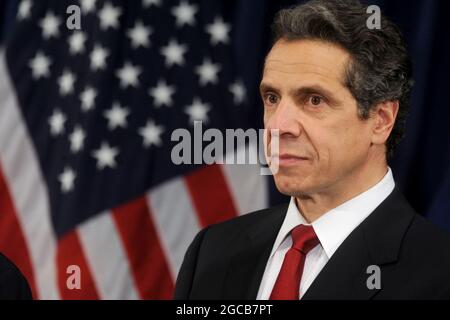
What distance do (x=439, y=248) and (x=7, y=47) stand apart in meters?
1.75

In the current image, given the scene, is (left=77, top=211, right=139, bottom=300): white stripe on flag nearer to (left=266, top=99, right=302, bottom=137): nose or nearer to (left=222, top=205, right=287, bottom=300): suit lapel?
(left=222, top=205, right=287, bottom=300): suit lapel

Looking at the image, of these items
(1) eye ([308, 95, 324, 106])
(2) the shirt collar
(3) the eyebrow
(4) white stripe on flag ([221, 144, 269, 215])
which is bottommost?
(4) white stripe on flag ([221, 144, 269, 215])

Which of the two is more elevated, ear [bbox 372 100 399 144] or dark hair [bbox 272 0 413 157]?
dark hair [bbox 272 0 413 157]

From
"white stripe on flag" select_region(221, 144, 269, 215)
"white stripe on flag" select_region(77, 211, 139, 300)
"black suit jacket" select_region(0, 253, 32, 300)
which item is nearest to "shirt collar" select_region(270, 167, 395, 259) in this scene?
"black suit jacket" select_region(0, 253, 32, 300)

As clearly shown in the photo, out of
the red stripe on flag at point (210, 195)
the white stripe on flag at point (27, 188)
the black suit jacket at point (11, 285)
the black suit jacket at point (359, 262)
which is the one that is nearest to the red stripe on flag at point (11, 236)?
the white stripe on flag at point (27, 188)

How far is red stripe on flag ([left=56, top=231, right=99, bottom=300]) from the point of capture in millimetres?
2182

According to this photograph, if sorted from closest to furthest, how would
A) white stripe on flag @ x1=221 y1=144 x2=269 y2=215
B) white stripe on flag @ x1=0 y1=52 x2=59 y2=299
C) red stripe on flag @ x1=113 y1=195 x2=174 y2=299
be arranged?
white stripe on flag @ x1=221 y1=144 x2=269 y2=215 < red stripe on flag @ x1=113 y1=195 x2=174 y2=299 < white stripe on flag @ x1=0 y1=52 x2=59 y2=299

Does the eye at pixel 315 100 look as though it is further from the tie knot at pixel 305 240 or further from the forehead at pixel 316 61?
the tie knot at pixel 305 240

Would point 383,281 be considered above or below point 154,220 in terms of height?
above

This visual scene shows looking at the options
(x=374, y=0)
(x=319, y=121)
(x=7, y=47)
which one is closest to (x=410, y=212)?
(x=319, y=121)

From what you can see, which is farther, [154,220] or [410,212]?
[154,220]

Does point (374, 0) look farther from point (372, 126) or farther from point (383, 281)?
point (383, 281)

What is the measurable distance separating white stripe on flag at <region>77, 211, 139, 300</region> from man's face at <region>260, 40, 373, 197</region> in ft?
3.78

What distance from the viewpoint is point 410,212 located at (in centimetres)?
120
